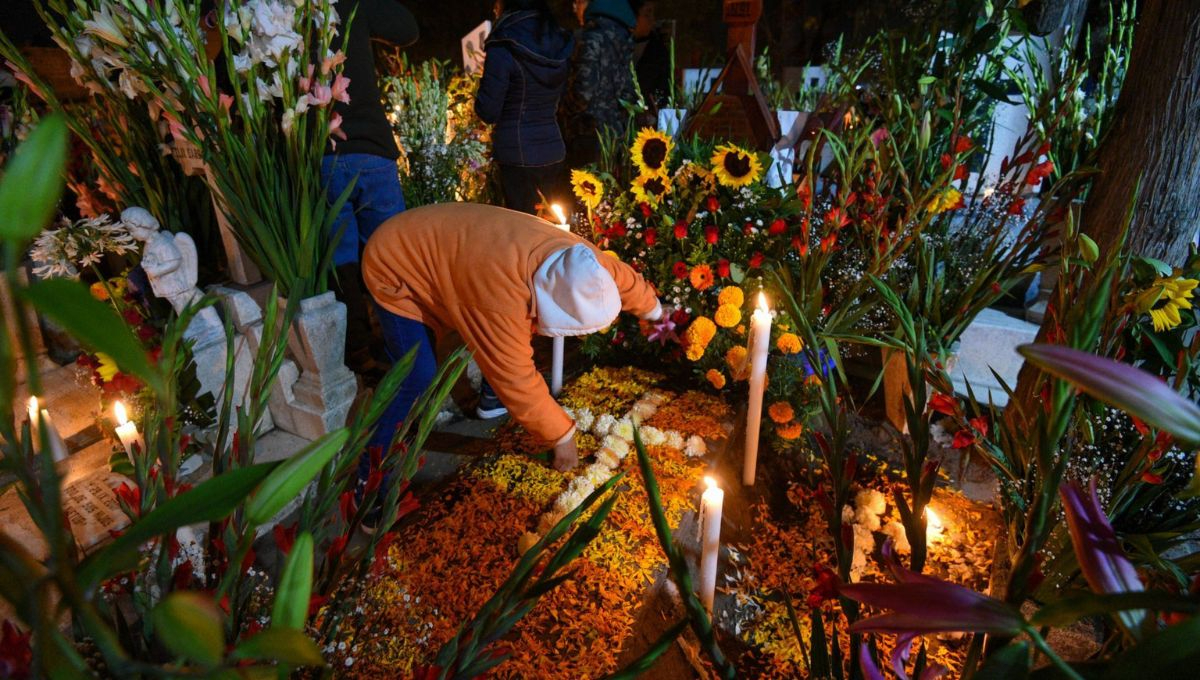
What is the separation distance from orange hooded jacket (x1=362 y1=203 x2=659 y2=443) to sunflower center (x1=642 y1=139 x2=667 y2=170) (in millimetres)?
496

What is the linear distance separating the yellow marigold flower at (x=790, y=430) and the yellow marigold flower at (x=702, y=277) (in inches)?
22.0

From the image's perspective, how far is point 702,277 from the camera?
2.16 m

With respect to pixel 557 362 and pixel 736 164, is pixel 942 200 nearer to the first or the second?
pixel 736 164

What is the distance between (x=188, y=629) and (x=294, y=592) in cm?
8

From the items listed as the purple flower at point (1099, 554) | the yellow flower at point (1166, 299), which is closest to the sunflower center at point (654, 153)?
the yellow flower at point (1166, 299)

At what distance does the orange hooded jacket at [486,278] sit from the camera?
1.61 metres

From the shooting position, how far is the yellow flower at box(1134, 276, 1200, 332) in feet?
Answer: 3.53

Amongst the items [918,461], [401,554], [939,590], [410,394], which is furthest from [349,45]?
[939,590]

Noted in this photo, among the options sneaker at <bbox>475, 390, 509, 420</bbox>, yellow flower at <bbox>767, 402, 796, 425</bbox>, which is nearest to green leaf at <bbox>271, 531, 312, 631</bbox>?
yellow flower at <bbox>767, 402, 796, 425</bbox>

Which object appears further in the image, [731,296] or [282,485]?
[731,296]

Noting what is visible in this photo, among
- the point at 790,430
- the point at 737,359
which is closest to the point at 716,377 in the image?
the point at 737,359

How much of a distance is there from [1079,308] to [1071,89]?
2.25 metres

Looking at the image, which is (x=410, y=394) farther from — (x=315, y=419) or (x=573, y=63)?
(x=573, y=63)

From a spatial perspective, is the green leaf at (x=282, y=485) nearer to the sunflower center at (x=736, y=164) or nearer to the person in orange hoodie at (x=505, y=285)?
the person in orange hoodie at (x=505, y=285)
